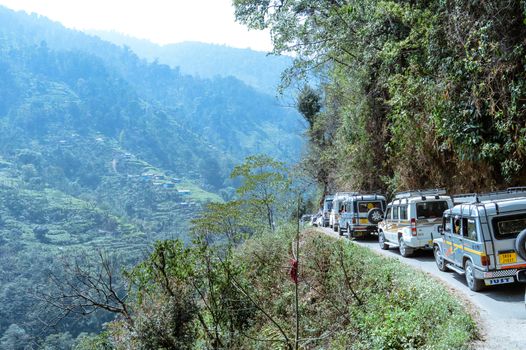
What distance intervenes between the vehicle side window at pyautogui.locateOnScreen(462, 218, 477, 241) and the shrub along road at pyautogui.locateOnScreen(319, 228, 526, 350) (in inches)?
48.1

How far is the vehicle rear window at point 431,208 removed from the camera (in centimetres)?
1359

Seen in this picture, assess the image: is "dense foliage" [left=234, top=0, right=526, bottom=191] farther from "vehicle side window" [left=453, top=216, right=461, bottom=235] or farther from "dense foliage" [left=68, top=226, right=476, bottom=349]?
"dense foliage" [left=68, top=226, right=476, bottom=349]

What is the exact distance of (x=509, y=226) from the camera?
8.61m

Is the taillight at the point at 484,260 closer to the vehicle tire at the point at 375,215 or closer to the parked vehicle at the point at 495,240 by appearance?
the parked vehicle at the point at 495,240

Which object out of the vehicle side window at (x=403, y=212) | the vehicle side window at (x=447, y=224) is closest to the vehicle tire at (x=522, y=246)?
the vehicle side window at (x=447, y=224)

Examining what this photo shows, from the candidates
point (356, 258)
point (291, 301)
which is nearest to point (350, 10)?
point (356, 258)

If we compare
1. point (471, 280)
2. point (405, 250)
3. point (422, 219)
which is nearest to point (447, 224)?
point (471, 280)

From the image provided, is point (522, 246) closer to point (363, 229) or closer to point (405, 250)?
point (405, 250)

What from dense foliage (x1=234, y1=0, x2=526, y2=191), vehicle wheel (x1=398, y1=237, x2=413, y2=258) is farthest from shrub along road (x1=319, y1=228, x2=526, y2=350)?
dense foliage (x1=234, y1=0, x2=526, y2=191)

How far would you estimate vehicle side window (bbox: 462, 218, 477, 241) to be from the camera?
9047 millimetres

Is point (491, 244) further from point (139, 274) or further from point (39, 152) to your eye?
point (39, 152)

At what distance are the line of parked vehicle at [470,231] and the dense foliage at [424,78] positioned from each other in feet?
5.77

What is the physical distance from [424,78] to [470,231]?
6639mm

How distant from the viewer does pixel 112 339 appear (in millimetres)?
11977
